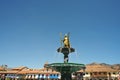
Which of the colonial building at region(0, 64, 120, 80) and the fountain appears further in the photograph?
the colonial building at region(0, 64, 120, 80)

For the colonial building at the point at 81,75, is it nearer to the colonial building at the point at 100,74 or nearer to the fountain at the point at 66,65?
the colonial building at the point at 100,74

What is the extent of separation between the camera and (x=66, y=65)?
2372 centimetres

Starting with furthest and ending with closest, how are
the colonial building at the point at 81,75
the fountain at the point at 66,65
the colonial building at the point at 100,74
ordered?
the colonial building at the point at 100,74, the colonial building at the point at 81,75, the fountain at the point at 66,65

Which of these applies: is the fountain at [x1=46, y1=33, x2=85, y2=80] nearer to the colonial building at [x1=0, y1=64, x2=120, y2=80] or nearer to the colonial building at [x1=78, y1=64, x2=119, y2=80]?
the colonial building at [x1=0, y1=64, x2=120, y2=80]

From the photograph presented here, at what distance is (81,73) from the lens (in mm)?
74812

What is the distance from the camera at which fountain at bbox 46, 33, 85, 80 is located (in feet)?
78.7

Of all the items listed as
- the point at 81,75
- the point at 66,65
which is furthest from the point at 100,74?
the point at 66,65

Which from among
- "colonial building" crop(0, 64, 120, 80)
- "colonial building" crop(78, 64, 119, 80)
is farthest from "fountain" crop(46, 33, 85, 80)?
"colonial building" crop(78, 64, 119, 80)

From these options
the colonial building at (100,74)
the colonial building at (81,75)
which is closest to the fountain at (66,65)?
the colonial building at (81,75)

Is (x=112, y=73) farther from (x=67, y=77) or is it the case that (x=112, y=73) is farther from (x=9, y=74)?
(x=67, y=77)

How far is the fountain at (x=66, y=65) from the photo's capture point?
23984mm

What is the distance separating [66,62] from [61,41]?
8.71 feet

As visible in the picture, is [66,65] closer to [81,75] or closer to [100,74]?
[81,75]

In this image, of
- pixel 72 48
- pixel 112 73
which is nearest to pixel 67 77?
pixel 72 48
